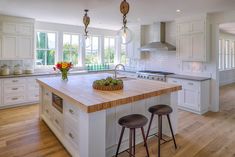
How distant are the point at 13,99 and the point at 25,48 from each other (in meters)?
1.48

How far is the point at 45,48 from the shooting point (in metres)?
5.96

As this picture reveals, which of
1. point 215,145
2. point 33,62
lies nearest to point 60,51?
point 33,62

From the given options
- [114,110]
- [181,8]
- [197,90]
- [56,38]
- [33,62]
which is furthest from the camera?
[56,38]

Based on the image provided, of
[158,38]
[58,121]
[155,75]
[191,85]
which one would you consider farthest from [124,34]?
[158,38]

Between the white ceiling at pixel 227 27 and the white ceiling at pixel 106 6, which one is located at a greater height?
the white ceiling at pixel 227 27

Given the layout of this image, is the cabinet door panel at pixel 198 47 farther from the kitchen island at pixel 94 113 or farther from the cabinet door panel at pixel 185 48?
the kitchen island at pixel 94 113

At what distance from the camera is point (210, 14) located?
457cm

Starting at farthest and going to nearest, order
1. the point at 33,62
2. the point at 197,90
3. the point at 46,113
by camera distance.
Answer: the point at 33,62, the point at 197,90, the point at 46,113

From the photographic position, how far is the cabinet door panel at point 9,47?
4828mm

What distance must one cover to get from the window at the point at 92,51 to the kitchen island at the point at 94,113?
130 inches

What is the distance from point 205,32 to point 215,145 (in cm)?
280

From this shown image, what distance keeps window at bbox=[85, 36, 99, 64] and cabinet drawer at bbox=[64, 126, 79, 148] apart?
439 cm

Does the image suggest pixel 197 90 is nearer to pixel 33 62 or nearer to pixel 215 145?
pixel 215 145

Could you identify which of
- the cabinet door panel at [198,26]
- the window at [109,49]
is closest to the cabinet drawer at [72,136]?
the cabinet door panel at [198,26]
